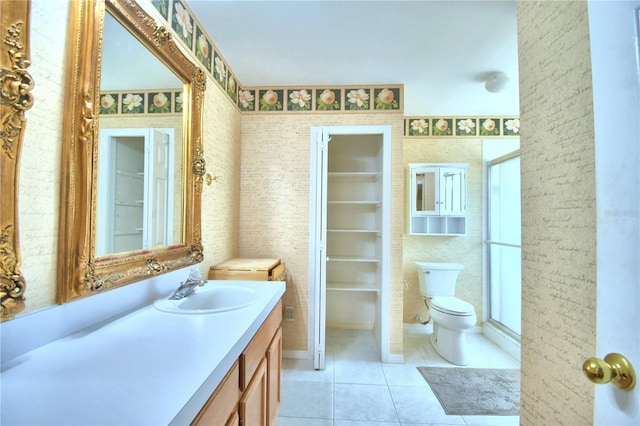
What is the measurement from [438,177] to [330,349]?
86.8 inches

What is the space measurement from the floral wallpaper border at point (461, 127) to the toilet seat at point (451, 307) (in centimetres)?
192

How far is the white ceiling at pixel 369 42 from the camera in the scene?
147 cm

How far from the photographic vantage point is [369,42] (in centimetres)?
174

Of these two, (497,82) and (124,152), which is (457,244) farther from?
(124,152)

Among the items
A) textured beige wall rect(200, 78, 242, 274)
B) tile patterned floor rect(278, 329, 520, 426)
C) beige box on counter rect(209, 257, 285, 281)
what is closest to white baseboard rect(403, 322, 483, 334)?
tile patterned floor rect(278, 329, 520, 426)

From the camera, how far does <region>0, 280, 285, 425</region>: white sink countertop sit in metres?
0.47

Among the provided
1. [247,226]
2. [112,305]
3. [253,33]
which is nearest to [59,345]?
[112,305]

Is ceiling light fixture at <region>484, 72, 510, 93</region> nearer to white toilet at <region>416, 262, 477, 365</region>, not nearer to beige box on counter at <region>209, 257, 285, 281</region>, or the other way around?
white toilet at <region>416, 262, 477, 365</region>

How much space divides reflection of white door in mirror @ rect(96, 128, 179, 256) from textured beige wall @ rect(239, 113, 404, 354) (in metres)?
1.05

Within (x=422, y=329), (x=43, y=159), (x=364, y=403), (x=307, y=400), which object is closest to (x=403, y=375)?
(x=364, y=403)

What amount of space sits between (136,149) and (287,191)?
137cm

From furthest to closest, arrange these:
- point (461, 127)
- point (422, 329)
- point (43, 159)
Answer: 1. point (461, 127)
2. point (422, 329)
3. point (43, 159)

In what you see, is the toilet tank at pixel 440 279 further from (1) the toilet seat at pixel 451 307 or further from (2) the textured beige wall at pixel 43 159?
(2) the textured beige wall at pixel 43 159

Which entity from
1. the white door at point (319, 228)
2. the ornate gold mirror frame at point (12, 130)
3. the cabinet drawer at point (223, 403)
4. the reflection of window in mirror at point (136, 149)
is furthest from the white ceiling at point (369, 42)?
the cabinet drawer at point (223, 403)
